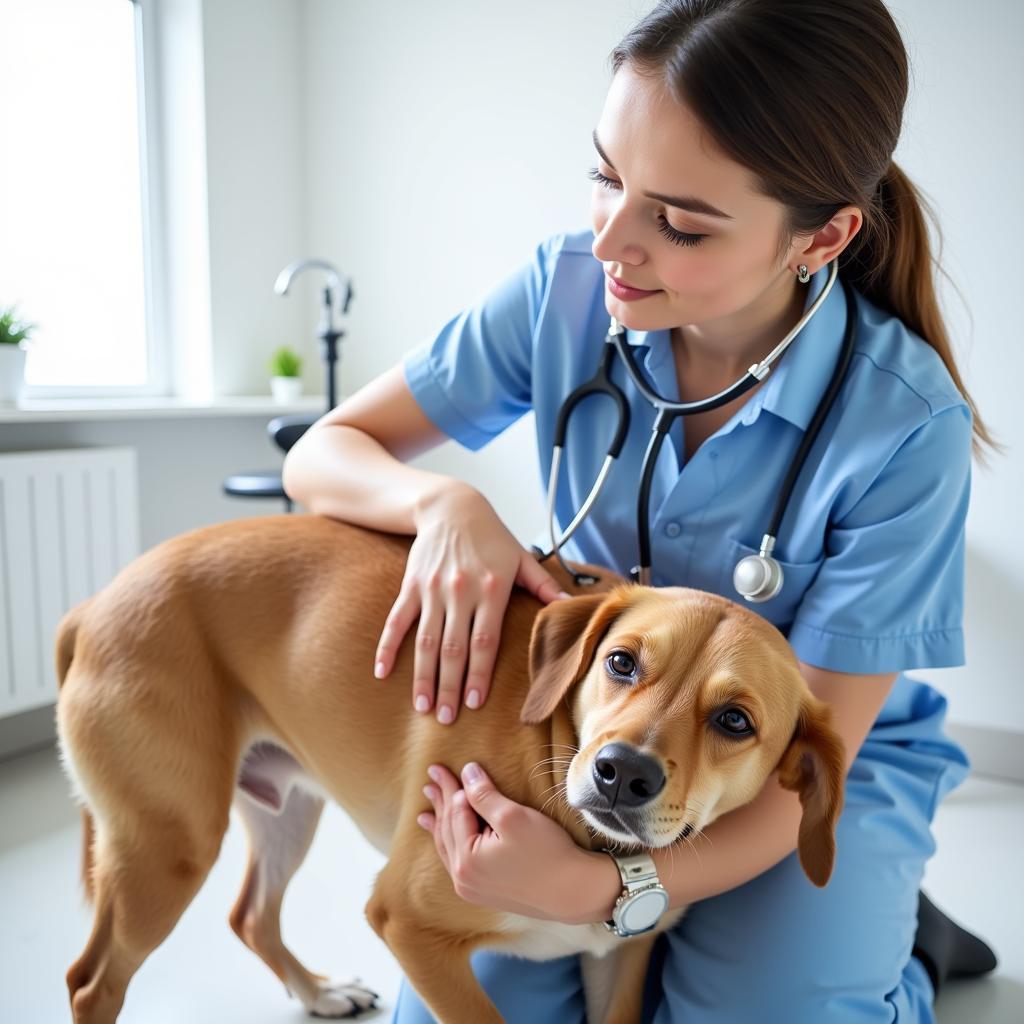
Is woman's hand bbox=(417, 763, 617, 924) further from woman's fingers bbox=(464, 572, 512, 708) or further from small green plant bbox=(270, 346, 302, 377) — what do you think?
small green plant bbox=(270, 346, 302, 377)

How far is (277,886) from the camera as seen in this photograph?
155 cm

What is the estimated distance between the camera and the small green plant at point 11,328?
8.73 ft

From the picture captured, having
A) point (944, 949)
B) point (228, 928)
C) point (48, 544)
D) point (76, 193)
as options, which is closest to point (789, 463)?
point (944, 949)

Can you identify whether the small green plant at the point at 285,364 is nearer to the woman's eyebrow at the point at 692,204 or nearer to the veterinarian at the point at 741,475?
the veterinarian at the point at 741,475

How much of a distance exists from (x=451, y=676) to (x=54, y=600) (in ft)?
6.44

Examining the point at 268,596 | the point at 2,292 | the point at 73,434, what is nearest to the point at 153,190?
the point at 2,292

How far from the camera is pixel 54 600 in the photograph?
2.68 meters

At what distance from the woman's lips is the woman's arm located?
0.52 m

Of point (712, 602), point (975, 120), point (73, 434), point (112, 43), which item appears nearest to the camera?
point (712, 602)

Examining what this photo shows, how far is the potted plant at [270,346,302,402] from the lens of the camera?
3453 millimetres

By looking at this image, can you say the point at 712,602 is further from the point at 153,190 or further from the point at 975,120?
the point at 153,190

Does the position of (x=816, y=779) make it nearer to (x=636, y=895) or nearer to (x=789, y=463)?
(x=636, y=895)

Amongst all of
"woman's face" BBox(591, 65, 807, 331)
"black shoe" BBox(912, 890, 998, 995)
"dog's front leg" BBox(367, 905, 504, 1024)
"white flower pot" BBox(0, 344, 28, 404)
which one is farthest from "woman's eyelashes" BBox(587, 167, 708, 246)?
"white flower pot" BBox(0, 344, 28, 404)

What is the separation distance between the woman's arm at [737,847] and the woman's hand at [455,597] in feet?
0.83
